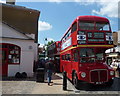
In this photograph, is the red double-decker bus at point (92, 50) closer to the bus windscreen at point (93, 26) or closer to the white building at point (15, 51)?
the bus windscreen at point (93, 26)

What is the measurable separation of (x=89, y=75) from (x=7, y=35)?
866 centimetres

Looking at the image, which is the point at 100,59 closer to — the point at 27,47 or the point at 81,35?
the point at 81,35

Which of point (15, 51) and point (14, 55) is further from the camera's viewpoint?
point (15, 51)

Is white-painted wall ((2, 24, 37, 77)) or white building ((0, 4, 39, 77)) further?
white-painted wall ((2, 24, 37, 77))

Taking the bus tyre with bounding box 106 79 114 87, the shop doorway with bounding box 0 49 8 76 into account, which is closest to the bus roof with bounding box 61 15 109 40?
the bus tyre with bounding box 106 79 114 87

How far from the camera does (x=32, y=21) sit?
23.3 metres

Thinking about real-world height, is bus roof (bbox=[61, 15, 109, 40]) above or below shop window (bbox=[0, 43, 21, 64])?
above

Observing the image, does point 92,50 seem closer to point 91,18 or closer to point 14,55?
point 91,18

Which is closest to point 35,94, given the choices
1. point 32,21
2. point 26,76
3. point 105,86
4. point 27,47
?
point 105,86

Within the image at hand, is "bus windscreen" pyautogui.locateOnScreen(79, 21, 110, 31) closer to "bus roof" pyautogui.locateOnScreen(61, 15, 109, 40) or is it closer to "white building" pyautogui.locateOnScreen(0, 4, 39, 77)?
"bus roof" pyautogui.locateOnScreen(61, 15, 109, 40)

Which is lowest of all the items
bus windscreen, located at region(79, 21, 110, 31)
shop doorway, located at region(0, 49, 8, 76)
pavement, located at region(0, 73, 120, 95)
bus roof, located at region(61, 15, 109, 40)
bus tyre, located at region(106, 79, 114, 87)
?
pavement, located at region(0, 73, 120, 95)

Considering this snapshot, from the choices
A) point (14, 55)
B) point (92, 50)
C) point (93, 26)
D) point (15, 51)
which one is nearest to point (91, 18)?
point (93, 26)

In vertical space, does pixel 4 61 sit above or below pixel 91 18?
below

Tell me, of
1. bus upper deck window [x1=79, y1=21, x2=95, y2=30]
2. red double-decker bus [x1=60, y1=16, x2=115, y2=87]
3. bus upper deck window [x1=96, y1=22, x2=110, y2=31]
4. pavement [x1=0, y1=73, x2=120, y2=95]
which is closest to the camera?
pavement [x1=0, y1=73, x2=120, y2=95]
